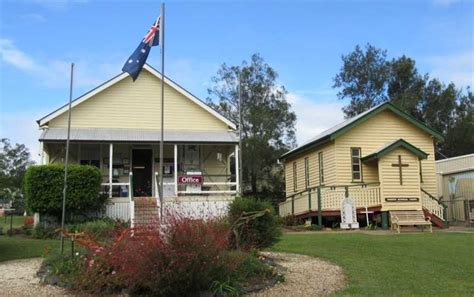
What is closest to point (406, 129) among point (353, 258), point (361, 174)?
point (361, 174)

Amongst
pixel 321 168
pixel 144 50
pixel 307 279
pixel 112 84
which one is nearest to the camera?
pixel 307 279

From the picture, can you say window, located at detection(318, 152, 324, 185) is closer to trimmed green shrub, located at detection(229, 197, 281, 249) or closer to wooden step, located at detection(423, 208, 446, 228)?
wooden step, located at detection(423, 208, 446, 228)

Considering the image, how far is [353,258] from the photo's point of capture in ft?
39.4

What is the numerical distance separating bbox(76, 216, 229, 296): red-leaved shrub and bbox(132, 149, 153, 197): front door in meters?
17.0

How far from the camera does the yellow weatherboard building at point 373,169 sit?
78.1ft

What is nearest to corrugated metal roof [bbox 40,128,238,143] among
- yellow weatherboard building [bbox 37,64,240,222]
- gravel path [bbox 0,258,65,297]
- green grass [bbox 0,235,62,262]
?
yellow weatherboard building [bbox 37,64,240,222]

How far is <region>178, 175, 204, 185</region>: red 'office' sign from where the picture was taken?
22.9m

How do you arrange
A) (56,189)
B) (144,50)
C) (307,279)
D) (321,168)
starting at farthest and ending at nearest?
1. (321,168)
2. (56,189)
3. (144,50)
4. (307,279)

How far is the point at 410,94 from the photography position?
162ft

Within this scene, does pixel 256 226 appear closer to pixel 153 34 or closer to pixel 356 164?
pixel 153 34

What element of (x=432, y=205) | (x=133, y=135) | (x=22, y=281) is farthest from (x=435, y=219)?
(x=22, y=281)

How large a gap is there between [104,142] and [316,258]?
1351 cm

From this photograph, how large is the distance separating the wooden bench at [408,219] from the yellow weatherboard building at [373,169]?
96 mm

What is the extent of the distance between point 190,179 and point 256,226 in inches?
460
